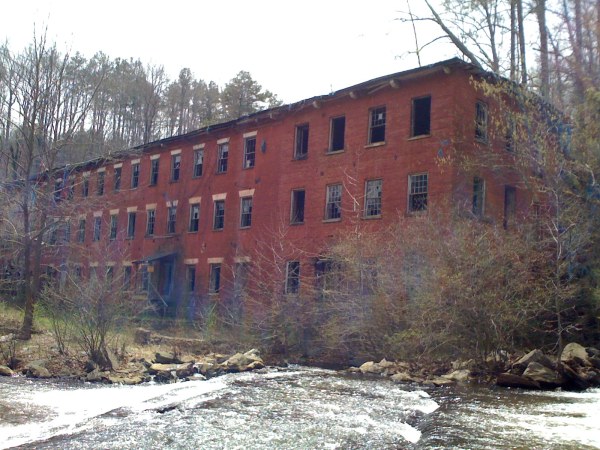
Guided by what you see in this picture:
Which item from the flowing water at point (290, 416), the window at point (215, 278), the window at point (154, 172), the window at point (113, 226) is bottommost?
the flowing water at point (290, 416)

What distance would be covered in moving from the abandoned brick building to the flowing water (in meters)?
Result: 7.40

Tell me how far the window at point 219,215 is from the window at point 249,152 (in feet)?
8.19

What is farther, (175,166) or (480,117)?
(175,166)

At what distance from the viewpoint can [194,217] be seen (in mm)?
34344

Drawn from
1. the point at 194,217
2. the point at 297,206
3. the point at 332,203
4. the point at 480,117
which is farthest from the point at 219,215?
the point at 480,117

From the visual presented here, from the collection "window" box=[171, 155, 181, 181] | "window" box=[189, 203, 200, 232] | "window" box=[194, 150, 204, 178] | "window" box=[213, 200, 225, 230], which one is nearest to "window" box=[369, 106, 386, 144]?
"window" box=[213, 200, 225, 230]

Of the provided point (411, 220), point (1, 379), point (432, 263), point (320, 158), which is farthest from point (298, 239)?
point (1, 379)

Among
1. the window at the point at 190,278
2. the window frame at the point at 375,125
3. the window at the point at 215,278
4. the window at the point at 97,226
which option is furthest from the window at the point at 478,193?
the window at the point at 97,226

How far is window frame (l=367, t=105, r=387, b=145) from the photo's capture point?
83.8ft

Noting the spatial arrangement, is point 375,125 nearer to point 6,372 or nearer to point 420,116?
point 420,116

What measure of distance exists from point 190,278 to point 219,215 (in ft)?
12.8

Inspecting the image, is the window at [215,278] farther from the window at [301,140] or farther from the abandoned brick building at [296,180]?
the window at [301,140]

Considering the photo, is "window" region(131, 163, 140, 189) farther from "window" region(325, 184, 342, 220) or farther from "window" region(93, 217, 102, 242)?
"window" region(325, 184, 342, 220)

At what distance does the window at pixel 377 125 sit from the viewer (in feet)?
84.0
